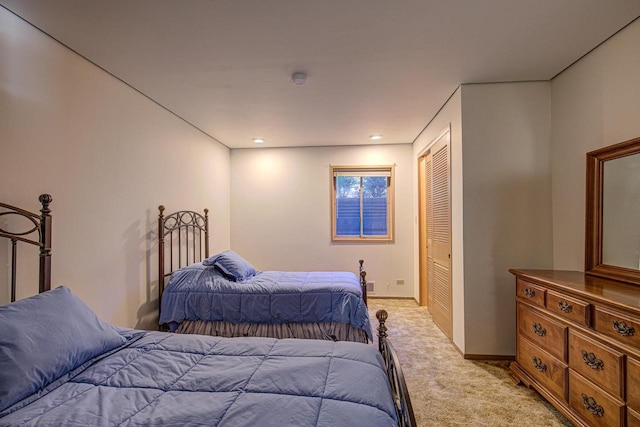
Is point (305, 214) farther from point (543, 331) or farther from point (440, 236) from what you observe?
point (543, 331)

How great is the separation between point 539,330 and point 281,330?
6.90ft

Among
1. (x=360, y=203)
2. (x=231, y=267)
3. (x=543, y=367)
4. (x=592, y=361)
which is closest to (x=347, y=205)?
(x=360, y=203)

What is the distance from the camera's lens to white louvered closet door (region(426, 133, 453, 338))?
3.31 metres

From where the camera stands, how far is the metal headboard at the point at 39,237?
1.76 m

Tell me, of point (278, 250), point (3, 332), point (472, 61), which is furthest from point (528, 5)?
point (278, 250)

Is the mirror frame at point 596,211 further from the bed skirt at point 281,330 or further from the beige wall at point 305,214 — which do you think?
the beige wall at point 305,214

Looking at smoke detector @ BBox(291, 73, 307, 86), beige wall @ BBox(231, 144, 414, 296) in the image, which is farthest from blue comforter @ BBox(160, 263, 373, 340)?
beige wall @ BBox(231, 144, 414, 296)

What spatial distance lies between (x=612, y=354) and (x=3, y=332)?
2866 millimetres

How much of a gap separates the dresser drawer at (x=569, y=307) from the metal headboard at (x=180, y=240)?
336cm

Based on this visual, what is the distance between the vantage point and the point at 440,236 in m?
3.60

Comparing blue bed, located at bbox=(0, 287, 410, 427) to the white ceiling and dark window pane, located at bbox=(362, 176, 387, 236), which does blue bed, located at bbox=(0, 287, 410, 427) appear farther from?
dark window pane, located at bbox=(362, 176, 387, 236)

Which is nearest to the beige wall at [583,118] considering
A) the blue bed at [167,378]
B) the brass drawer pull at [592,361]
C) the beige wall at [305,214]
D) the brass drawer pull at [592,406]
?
the brass drawer pull at [592,361]

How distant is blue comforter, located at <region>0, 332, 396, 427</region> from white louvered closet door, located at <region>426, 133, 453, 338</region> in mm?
2103

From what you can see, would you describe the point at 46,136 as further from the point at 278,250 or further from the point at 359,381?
the point at 278,250
